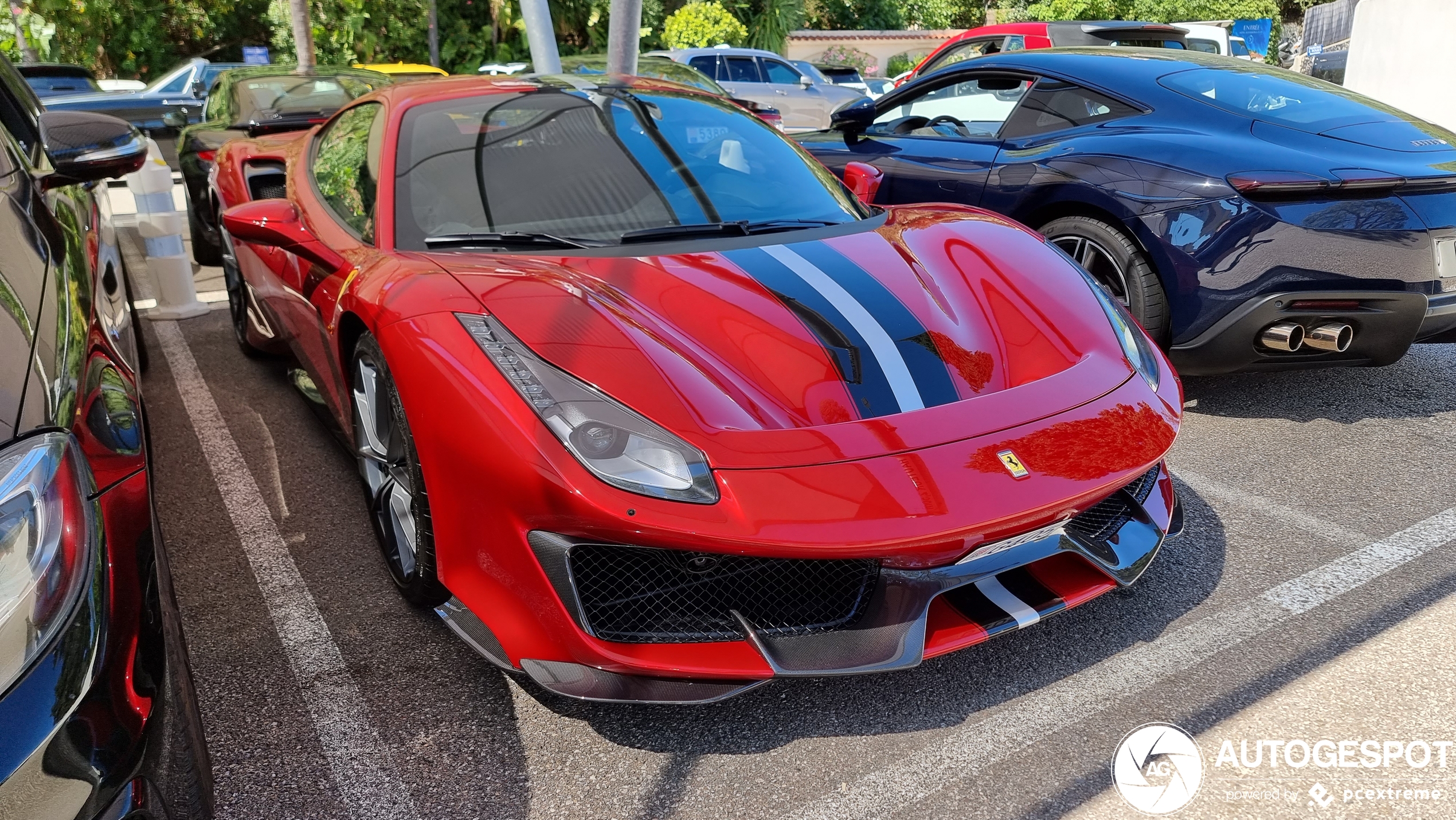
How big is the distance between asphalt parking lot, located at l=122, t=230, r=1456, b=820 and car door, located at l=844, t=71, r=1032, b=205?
172 centimetres

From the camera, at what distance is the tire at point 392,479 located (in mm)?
2191

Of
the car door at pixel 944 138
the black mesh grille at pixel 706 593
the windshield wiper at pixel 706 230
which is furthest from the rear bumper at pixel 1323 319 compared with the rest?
the black mesh grille at pixel 706 593

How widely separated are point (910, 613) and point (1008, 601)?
0.26 metres

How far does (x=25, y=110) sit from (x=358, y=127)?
4.70ft

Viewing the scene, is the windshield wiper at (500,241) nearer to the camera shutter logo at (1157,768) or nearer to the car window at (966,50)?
the camera shutter logo at (1157,768)

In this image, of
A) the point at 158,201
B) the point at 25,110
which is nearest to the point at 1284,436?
the point at 25,110

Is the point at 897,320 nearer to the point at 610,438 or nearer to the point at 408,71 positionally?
the point at 610,438

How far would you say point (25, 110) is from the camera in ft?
12.2

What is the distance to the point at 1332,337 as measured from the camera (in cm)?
329

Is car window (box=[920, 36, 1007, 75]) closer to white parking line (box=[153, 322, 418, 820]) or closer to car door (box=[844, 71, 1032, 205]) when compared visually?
car door (box=[844, 71, 1032, 205])

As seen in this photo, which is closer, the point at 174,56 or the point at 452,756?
the point at 452,756

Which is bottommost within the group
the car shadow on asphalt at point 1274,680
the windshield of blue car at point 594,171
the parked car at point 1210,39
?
the car shadow on asphalt at point 1274,680

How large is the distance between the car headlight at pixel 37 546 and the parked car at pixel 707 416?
72 cm

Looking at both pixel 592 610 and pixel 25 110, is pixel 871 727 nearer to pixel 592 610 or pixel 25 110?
pixel 592 610
